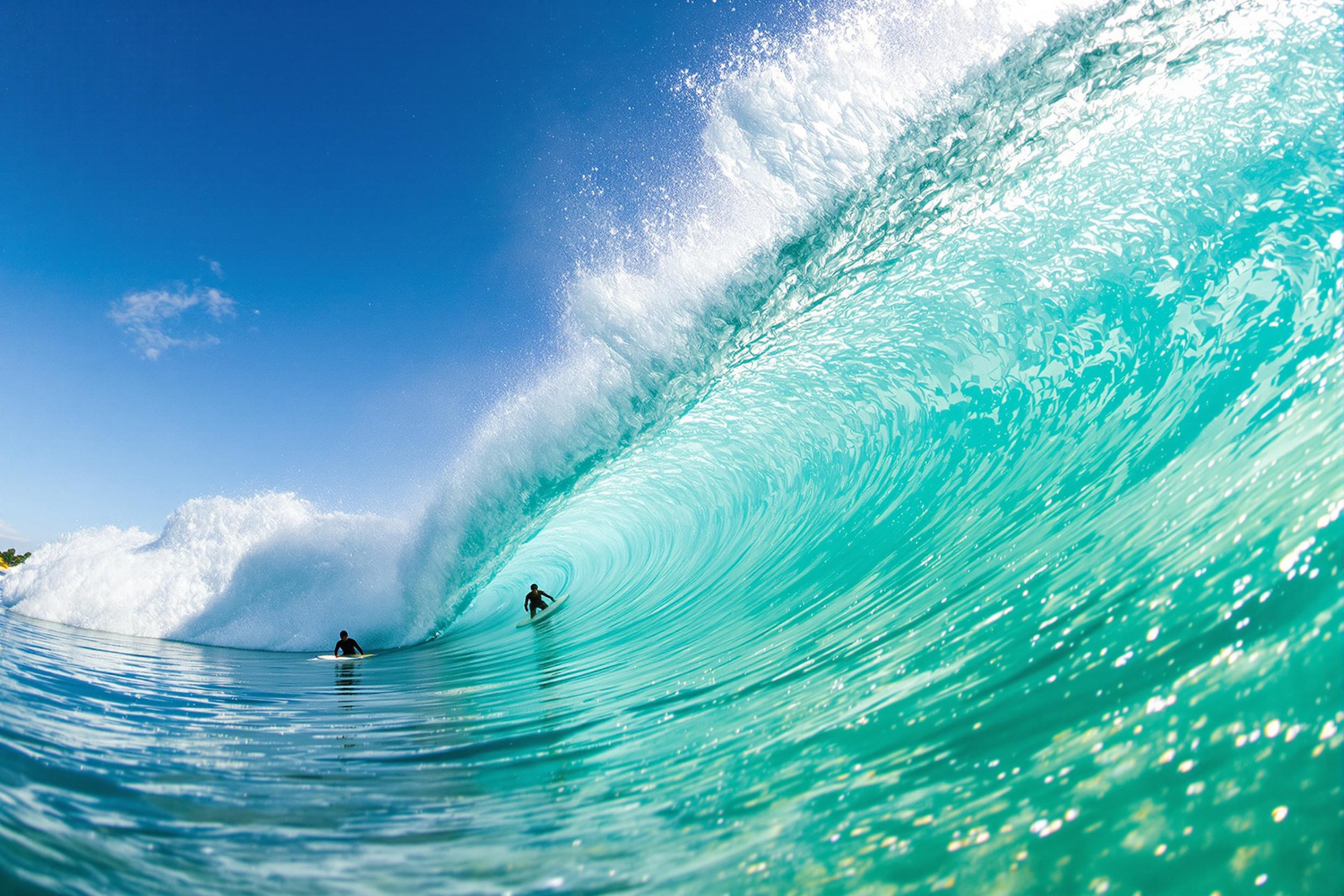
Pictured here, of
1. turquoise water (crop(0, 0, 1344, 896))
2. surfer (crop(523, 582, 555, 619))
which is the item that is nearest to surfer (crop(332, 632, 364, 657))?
turquoise water (crop(0, 0, 1344, 896))

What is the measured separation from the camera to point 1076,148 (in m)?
6.08

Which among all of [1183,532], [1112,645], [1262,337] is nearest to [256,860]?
[1112,645]

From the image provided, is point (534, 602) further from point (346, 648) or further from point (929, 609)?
point (929, 609)

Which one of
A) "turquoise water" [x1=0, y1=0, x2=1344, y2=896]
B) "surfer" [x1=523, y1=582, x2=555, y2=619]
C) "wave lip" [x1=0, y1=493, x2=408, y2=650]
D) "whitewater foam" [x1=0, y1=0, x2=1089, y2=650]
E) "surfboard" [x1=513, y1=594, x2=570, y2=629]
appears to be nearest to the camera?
"turquoise water" [x1=0, y1=0, x2=1344, y2=896]

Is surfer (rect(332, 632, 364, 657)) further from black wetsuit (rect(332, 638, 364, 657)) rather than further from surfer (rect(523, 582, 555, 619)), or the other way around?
surfer (rect(523, 582, 555, 619))

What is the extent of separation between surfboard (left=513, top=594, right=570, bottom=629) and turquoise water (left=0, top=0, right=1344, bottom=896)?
48 centimetres

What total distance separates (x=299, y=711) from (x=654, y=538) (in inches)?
246

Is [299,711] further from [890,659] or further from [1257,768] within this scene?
[1257,768]

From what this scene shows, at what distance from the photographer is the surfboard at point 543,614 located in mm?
10255

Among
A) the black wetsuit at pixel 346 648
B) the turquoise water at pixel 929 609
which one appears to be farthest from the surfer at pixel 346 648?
the turquoise water at pixel 929 609

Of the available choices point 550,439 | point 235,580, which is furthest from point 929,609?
point 235,580

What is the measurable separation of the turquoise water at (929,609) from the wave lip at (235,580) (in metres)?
2.52

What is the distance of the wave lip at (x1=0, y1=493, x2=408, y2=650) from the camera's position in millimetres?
12133

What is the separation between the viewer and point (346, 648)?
32.9ft
